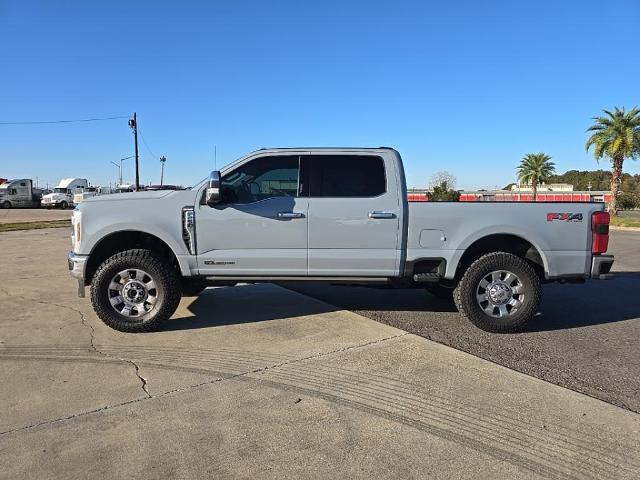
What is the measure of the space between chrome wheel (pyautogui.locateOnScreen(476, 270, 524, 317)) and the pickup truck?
1 centimetres

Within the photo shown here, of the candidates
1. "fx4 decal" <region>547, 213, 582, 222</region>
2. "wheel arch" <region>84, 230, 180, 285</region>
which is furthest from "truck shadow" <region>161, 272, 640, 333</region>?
"fx4 decal" <region>547, 213, 582, 222</region>

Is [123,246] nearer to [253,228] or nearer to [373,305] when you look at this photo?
[253,228]

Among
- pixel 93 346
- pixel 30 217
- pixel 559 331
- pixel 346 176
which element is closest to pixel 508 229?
pixel 559 331

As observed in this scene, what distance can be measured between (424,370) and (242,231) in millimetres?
2468

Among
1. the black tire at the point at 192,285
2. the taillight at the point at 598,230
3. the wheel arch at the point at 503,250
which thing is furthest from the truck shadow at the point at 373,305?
the taillight at the point at 598,230

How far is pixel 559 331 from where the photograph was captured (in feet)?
19.0

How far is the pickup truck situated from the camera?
5566 millimetres

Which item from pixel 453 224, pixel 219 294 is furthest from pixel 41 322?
pixel 453 224

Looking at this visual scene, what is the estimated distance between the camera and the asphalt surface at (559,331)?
14.3 feet

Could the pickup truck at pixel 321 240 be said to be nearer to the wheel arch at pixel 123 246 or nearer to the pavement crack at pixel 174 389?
the wheel arch at pixel 123 246

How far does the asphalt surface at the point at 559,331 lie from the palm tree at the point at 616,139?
105ft

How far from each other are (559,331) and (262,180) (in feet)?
12.5

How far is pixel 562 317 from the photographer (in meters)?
6.47

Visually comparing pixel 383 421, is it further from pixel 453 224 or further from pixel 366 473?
pixel 453 224
